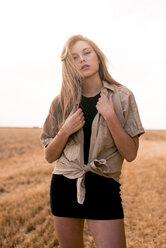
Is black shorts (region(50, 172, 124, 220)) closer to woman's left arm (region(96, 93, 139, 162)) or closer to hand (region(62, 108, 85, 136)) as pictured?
woman's left arm (region(96, 93, 139, 162))

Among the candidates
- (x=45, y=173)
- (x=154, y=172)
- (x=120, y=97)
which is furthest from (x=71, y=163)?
(x=45, y=173)

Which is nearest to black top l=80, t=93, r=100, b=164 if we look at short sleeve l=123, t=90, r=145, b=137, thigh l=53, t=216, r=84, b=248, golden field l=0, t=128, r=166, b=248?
short sleeve l=123, t=90, r=145, b=137

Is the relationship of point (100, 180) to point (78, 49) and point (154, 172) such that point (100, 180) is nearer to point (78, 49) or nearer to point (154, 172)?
point (78, 49)

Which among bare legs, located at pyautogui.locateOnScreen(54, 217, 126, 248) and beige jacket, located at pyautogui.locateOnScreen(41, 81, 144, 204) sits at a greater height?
beige jacket, located at pyautogui.locateOnScreen(41, 81, 144, 204)

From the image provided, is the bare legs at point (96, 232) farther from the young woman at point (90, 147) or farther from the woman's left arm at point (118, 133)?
the woman's left arm at point (118, 133)

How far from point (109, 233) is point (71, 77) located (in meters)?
1.47

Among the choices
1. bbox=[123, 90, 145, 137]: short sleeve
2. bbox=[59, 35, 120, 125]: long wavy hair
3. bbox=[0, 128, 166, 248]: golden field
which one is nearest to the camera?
bbox=[123, 90, 145, 137]: short sleeve

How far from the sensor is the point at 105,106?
2.24 m

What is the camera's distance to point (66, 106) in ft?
8.15

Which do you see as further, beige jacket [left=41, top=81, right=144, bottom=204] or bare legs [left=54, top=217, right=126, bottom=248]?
beige jacket [left=41, top=81, right=144, bottom=204]

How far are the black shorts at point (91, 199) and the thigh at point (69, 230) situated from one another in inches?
2.5

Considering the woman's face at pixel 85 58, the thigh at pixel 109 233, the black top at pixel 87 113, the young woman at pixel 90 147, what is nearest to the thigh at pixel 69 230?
the young woman at pixel 90 147

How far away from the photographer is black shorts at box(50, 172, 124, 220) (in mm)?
2133

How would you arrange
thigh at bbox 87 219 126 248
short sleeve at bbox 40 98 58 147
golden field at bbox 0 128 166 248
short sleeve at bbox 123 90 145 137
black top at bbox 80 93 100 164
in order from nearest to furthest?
thigh at bbox 87 219 126 248 → short sleeve at bbox 123 90 145 137 → black top at bbox 80 93 100 164 → short sleeve at bbox 40 98 58 147 → golden field at bbox 0 128 166 248
